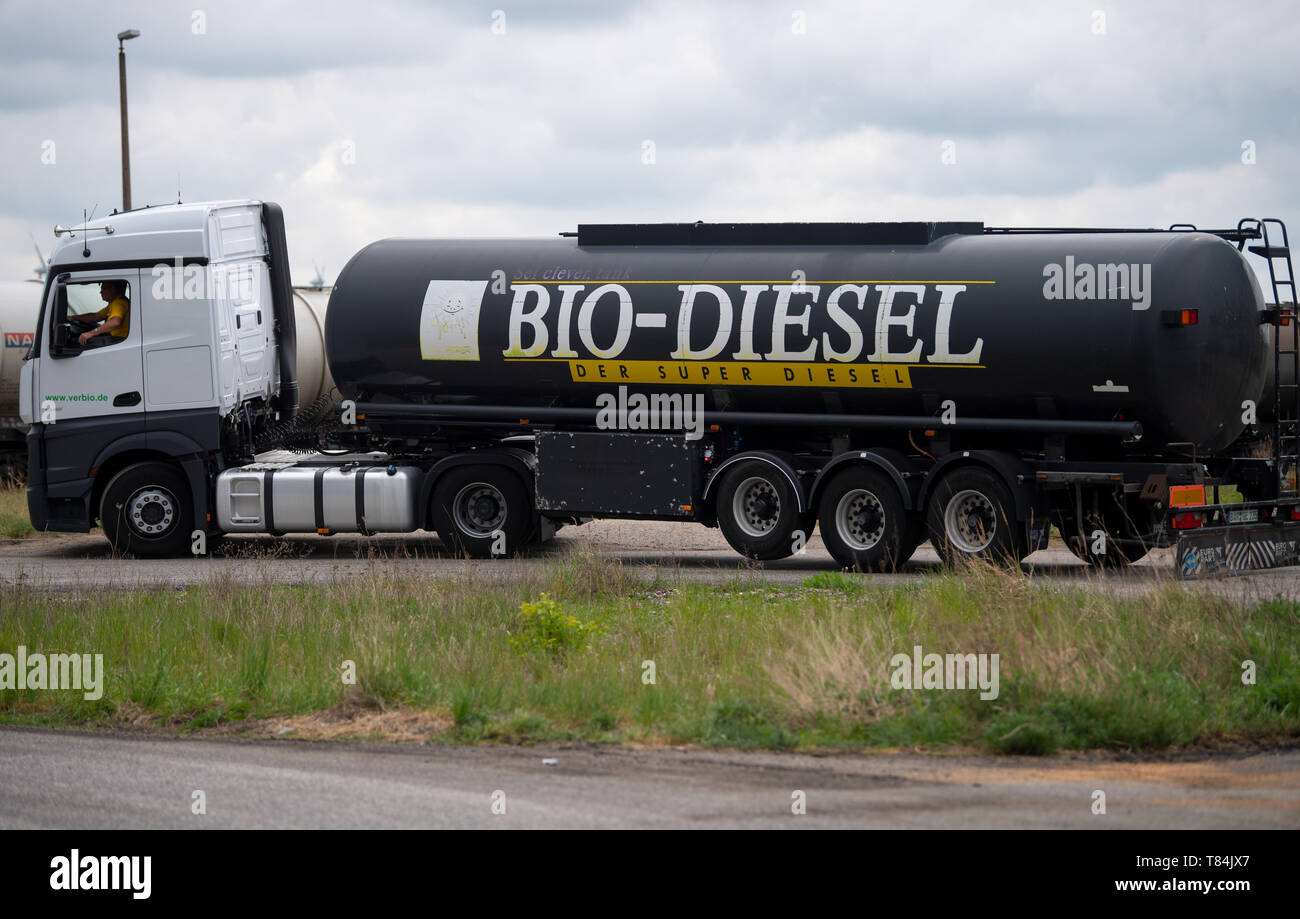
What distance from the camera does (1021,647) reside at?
29.7 feet

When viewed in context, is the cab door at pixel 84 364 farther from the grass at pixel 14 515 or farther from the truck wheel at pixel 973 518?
the truck wheel at pixel 973 518

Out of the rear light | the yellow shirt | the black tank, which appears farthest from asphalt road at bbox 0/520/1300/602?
the yellow shirt

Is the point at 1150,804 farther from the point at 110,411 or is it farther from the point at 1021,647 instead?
the point at 110,411

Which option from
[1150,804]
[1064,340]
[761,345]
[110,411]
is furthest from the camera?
[110,411]

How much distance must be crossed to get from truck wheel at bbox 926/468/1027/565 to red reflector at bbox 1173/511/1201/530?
5.08ft

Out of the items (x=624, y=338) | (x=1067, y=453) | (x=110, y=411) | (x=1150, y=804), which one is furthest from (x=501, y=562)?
(x=1150, y=804)

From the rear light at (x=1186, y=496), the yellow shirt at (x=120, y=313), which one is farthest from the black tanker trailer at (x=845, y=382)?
the yellow shirt at (x=120, y=313)

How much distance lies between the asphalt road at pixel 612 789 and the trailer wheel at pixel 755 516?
859 cm

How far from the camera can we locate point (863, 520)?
1612 cm

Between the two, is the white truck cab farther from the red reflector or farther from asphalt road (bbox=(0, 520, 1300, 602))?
the red reflector

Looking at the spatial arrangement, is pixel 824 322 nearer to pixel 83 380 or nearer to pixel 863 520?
pixel 863 520

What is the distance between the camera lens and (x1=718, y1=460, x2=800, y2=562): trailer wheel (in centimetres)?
1644
